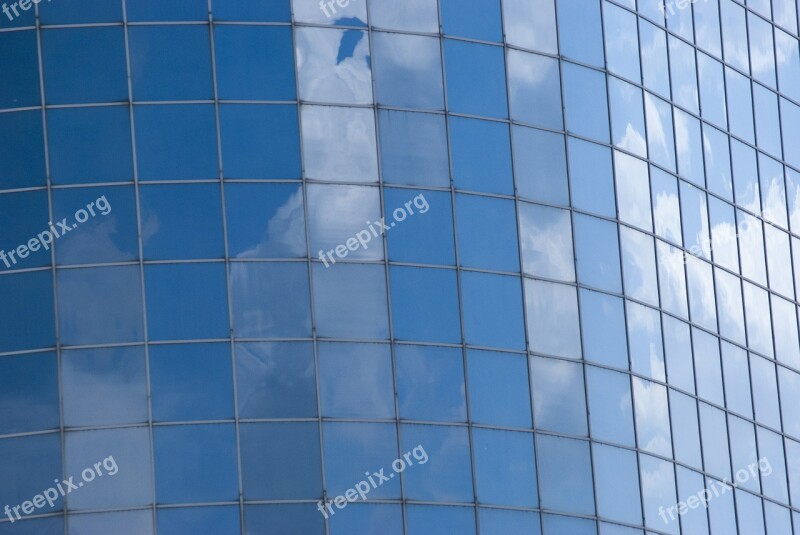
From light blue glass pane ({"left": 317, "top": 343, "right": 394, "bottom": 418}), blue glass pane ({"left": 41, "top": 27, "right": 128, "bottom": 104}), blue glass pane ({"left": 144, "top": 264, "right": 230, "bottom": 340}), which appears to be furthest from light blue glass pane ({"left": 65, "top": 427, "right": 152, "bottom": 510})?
blue glass pane ({"left": 41, "top": 27, "right": 128, "bottom": 104})

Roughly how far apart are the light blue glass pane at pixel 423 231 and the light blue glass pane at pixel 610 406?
5.42 meters

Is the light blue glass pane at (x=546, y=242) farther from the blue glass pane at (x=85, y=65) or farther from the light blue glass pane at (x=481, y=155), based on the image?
the blue glass pane at (x=85, y=65)

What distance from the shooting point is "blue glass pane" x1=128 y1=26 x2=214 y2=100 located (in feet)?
182

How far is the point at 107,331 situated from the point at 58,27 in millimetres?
8469

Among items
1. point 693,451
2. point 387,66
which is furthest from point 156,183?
point 693,451

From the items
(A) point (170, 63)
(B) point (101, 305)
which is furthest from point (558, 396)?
(A) point (170, 63)

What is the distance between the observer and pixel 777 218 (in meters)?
65.3

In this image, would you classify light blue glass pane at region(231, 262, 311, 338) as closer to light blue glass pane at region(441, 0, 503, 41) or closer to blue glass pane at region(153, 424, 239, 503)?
blue glass pane at region(153, 424, 239, 503)

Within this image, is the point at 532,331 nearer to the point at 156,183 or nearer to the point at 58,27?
the point at 156,183

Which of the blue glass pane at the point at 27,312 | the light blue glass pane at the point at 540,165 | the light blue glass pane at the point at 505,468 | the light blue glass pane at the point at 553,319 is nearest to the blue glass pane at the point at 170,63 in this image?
the blue glass pane at the point at 27,312

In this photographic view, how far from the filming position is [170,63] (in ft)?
182

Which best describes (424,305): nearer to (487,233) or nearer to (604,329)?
(487,233)

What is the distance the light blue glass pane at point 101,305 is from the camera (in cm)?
5400

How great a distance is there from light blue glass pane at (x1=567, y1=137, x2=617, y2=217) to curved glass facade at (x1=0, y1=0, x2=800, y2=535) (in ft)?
0.29
